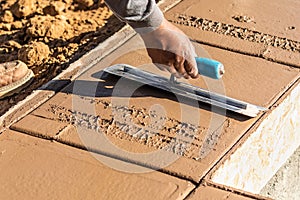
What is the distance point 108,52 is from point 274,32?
1.05 metres

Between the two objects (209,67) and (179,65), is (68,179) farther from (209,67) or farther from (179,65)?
(209,67)

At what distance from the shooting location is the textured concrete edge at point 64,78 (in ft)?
12.2

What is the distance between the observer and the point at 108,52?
4219 millimetres

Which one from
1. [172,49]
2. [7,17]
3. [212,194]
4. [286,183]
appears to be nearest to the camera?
[212,194]

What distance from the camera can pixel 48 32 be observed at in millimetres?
4746

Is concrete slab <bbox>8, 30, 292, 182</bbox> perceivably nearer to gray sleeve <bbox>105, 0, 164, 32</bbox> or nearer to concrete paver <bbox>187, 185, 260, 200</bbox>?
concrete paver <bbox>187, 185, 260, 200</bbox>

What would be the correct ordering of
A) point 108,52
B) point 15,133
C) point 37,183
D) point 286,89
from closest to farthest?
point 37,183, point 15,133, point 286,89, point 108,52

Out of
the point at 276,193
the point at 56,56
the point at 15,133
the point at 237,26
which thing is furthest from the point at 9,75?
the point at 276,193

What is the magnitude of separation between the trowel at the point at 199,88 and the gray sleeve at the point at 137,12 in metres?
0.40

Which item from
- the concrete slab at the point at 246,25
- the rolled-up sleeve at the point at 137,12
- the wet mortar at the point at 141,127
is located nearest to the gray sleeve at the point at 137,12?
the rolled-up sleeve at the point at 137,12

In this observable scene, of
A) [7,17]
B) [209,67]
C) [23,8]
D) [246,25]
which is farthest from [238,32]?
[7,17]

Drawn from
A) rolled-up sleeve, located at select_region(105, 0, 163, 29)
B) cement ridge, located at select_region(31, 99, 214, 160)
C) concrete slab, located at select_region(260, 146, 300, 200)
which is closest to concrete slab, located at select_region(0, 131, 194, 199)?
cement ridge, located at select_region(31, 99, 214, 160)

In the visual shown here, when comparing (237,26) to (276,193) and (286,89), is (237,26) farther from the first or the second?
(276,193)

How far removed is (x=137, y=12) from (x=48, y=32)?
170 cm
